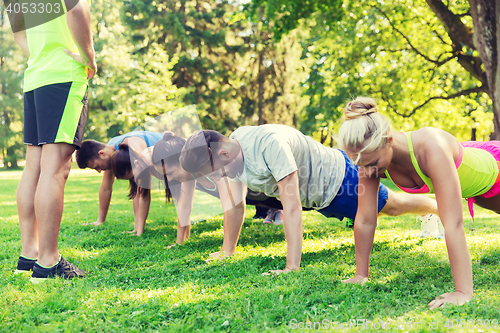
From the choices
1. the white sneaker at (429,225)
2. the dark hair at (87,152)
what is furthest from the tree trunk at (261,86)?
the white sneaker at (429,225)

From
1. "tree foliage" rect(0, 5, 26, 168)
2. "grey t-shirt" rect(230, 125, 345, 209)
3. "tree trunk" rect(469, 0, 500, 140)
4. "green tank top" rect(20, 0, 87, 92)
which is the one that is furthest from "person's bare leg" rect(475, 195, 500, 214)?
"tree foliage" rect(0, 5, 26, 168)

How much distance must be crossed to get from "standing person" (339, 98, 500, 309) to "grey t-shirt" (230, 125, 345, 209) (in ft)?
2.51

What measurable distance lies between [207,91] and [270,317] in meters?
23.6

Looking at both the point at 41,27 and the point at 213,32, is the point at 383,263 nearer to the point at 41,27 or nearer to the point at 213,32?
the point at 41,27

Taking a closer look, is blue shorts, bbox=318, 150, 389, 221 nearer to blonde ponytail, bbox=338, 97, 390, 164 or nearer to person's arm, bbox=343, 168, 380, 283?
person's arm, bbox=343, 168, 380, 283

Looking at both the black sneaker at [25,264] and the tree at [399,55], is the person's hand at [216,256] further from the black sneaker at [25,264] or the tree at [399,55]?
the tree at [399,55]

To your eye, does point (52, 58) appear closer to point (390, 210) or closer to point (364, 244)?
point (364, 244)

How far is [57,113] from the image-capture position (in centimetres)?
306

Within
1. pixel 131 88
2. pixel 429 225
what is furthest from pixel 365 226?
pixel 131 88

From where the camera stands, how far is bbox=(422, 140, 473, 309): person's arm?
2.41 meters

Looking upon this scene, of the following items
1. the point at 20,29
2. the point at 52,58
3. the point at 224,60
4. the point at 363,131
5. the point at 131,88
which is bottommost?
the point at 363,131

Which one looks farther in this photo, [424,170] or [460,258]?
[424,170]

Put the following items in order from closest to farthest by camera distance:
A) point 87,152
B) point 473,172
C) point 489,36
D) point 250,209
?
point 473,172, point 87,152, point 489,36, point 250,209

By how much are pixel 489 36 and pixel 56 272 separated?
9355mm
